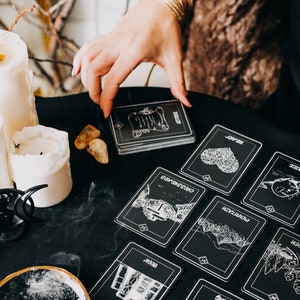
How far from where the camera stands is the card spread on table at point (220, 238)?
985 mm

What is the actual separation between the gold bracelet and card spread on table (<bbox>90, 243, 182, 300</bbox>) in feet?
1.73

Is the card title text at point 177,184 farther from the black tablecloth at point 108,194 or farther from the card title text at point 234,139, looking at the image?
the card title text at point 234,139

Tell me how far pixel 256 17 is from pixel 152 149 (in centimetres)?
60

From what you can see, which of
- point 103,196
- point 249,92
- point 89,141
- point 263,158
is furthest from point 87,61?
point 249,92

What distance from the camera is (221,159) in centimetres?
114

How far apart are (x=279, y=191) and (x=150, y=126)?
0.28 metres

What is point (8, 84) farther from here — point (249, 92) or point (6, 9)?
point (249, 92)

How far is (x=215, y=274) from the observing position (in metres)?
0.97

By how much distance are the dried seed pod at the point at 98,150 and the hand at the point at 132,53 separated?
0.08 metres

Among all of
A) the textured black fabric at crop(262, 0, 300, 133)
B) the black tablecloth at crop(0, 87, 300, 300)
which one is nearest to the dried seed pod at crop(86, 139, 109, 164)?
the black tablecloth at crop(0, 87, 300, 300)

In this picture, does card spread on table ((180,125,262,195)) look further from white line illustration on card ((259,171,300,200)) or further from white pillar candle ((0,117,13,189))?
white pillar candle ((0,117,13,189))

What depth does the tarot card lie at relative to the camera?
94cm

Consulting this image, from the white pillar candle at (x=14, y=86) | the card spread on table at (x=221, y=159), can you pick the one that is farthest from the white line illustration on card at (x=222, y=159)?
the white pillar candle at (x=14, y=86)

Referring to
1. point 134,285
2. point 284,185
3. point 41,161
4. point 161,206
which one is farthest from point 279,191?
point 41,161
